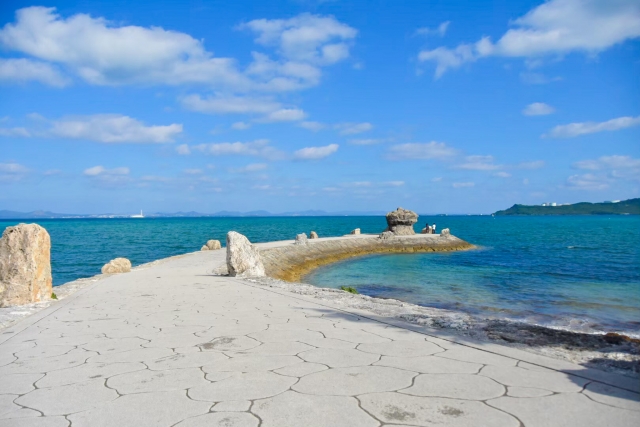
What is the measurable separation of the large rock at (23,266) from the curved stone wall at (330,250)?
36.2 feet

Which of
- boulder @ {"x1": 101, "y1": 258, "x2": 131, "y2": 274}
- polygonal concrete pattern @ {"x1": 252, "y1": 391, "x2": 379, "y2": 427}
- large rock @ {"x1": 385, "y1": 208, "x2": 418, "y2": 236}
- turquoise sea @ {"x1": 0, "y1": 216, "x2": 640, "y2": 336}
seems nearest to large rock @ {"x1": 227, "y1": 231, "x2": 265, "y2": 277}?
boulder @ {"x1": 101, "y1": 258, "x2": 131, "y2": 274}

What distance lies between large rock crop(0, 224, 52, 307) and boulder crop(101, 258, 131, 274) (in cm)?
661

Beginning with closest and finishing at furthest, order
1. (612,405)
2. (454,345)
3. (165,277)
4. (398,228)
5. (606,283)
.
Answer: (612,405) → (454,345) → (165,277) → (606,283) → (398,228)

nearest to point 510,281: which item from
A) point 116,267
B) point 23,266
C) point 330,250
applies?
point 330,250

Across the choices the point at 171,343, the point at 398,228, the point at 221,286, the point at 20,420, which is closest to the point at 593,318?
the point at 221,286

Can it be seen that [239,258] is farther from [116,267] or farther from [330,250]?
[330,250]

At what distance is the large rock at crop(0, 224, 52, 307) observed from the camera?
8930mm

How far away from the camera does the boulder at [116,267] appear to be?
52.9 feet

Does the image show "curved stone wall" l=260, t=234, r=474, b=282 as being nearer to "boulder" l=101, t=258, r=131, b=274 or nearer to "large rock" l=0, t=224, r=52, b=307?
"boulder" l=101, t=258, r=131, b=274

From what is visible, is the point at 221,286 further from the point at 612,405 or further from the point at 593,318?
the point at 593,318

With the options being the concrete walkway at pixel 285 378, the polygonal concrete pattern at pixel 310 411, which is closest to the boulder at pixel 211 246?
the concrete walkway at pixel 285 378

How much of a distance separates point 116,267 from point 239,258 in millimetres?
5723

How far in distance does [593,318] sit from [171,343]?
12189 millimetres

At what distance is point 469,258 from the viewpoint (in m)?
33.1
